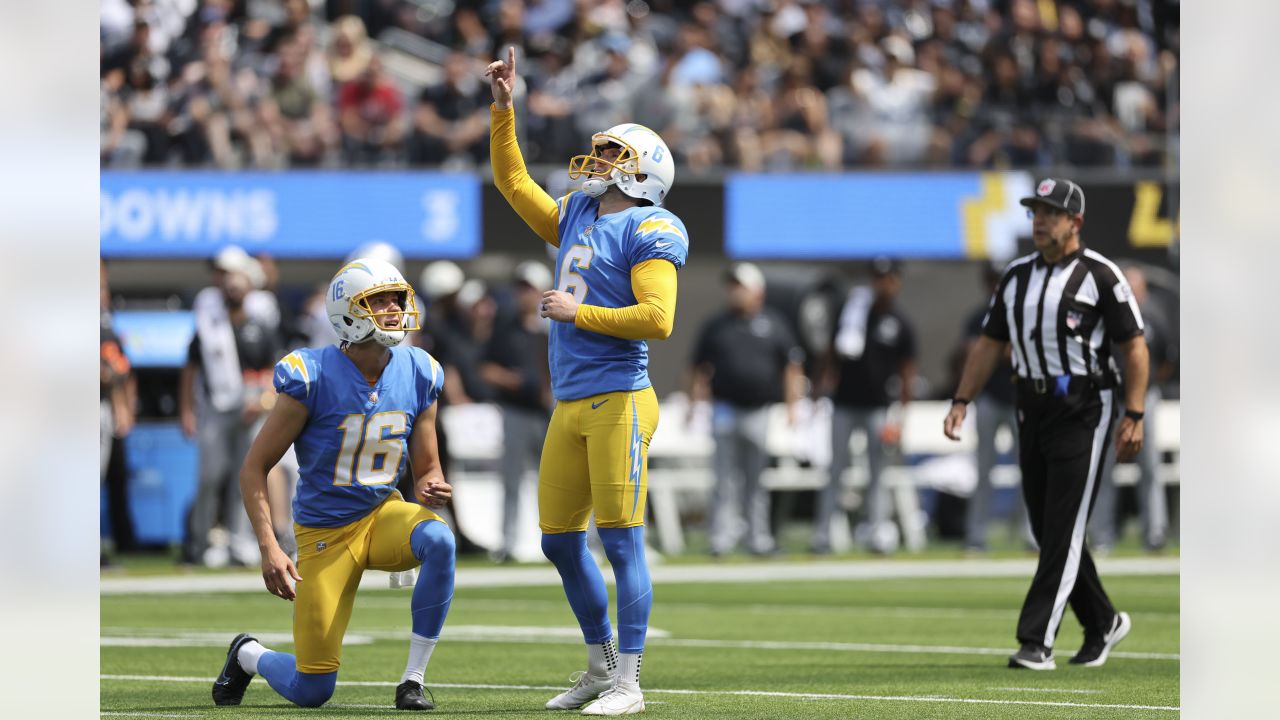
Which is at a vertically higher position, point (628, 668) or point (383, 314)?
point (383, 314)

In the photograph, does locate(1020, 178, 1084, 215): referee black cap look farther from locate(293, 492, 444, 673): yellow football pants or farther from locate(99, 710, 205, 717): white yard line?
locate(99, 710, 205, 717): white yard line

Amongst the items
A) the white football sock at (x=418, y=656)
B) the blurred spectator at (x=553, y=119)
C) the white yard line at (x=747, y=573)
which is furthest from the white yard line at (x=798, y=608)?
the blurred spectator at (x=553, y=119)

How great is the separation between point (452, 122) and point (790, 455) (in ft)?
17.6

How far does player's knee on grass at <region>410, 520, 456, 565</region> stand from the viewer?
21.0 ft

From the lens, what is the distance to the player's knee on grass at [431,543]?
6406mm

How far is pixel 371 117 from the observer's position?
20156 millimetres

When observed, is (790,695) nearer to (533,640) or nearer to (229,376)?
(533,640)

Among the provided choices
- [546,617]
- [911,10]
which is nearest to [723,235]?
[911,10]

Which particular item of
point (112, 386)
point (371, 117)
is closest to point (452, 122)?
point (371, 117)

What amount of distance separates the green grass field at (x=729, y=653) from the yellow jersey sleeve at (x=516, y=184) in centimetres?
177

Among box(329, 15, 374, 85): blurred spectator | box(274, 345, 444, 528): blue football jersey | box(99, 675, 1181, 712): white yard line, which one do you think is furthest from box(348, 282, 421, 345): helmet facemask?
box(329, 15, 374, 85): blurred spectator

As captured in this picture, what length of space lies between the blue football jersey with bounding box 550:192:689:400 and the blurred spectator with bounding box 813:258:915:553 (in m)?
9.04
